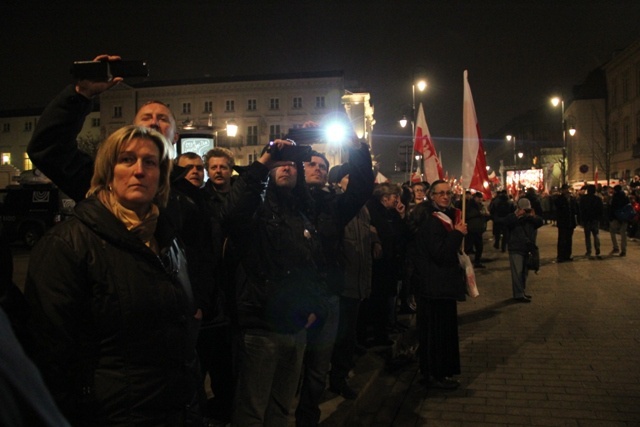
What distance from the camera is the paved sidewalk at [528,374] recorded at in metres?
4.79

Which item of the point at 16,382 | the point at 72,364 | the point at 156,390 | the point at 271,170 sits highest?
the point at 271,170

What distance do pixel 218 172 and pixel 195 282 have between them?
4.08 feet

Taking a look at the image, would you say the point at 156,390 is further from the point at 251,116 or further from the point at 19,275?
the point at 251,116

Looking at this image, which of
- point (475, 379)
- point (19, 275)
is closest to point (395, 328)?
point (475, 379)

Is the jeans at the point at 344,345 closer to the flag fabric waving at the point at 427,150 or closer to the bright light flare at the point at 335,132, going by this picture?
the bright light flare at the point at 335,132

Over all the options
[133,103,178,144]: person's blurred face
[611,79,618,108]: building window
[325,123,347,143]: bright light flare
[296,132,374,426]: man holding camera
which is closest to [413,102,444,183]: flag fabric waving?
[296,132,374,426]: man holding camera

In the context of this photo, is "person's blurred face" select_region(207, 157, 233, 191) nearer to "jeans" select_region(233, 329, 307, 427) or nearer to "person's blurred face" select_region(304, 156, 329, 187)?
"person's blurred face" select_region(304, 156, 329, 187)

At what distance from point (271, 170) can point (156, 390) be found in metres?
1.73

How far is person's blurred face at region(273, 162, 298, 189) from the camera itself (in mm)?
3566

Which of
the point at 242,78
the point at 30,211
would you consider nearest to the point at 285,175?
the point at 30,211

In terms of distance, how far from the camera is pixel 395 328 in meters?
7.85

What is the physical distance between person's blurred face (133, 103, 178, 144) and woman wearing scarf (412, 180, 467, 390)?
315 cm

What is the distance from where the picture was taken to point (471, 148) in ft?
24.8

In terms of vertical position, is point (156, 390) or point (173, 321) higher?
point (173, 321)
